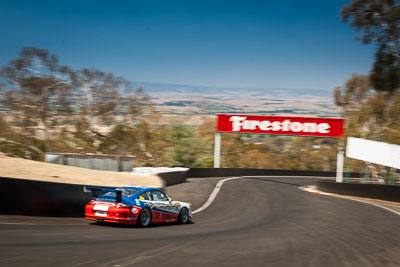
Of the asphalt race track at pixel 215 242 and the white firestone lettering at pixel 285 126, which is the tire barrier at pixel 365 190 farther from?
the white firestone lettering at pixel 285 126

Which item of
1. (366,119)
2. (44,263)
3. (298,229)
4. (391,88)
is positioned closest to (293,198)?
(298,229)

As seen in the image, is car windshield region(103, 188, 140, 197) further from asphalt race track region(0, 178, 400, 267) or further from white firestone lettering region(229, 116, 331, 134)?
white firestone lettering region(229, 116, 331, 134)

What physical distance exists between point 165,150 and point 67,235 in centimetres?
5437

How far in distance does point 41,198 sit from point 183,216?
4374mm

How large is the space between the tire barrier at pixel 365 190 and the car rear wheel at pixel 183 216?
13.1m

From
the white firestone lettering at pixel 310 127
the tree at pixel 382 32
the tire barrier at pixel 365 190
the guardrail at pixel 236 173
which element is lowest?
the guardrail at pixel 236 173

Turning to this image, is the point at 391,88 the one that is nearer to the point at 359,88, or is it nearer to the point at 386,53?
the point at 386,53

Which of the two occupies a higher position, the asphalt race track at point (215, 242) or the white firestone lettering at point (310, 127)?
the white firestone lettering at point (310, 127)

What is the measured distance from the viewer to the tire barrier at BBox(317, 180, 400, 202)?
2167cm

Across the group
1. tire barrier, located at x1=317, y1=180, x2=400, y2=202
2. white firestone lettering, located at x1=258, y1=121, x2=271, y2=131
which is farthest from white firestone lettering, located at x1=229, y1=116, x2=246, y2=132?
tire barrier, located at x1=317, y1=180, x2=400, y2=202

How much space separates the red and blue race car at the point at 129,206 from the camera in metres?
10.8

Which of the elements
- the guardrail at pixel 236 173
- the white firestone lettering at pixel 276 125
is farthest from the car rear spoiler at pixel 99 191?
the white firestone lettering at pixel 276 125

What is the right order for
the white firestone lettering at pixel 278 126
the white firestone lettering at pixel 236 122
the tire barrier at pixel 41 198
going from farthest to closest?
1. the white firestone lettering at pixel 236 122
2. the white firestone lettering at pixel 278 126
3. the tire barrier at pixel 41 198

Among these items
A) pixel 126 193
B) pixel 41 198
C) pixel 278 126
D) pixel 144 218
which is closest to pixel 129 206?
pixel 126 193
